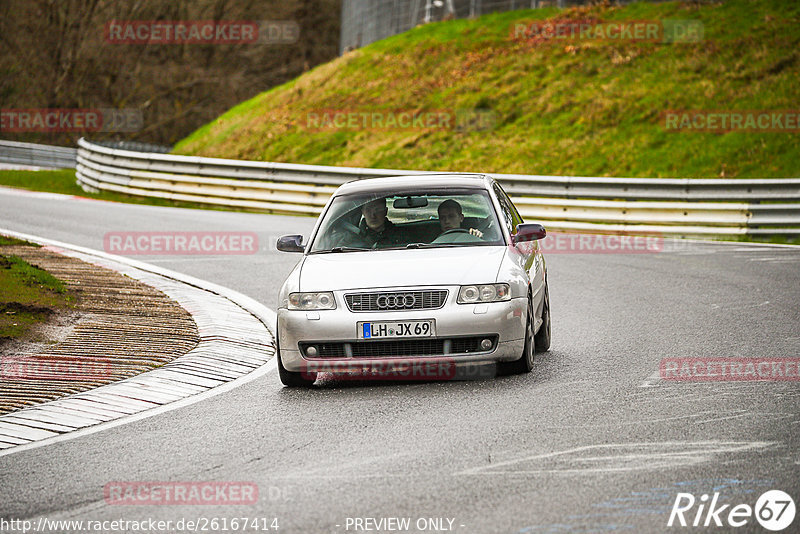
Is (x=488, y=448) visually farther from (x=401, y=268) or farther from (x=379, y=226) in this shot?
(x=379, y=226)

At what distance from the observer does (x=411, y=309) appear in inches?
316

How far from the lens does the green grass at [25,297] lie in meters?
10.0

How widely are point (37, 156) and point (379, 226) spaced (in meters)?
36.8

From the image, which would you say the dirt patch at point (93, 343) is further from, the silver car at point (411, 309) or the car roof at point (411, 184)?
the car roof at point (411, 184)

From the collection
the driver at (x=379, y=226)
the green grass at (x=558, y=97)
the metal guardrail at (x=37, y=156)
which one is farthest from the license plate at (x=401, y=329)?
the metal guardrail at (x=37, y=156)

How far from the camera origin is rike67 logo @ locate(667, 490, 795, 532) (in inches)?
192

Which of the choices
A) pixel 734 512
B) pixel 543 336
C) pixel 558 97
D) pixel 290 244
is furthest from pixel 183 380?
pixel 558 97

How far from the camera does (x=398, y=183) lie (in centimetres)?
954

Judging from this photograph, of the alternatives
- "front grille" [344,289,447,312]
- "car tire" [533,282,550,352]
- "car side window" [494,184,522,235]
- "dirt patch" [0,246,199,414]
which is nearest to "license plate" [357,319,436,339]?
"front grille" [344,289,447,312]

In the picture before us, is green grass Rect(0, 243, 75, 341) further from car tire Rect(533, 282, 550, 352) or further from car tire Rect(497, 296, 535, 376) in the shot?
car tire Rect(533, 282, 550, 352)

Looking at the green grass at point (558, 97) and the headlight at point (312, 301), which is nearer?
the headlight at point (312, 301)

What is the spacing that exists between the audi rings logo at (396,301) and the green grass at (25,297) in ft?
11.5

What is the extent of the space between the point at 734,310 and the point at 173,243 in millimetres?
9637

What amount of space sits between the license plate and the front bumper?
3cm
